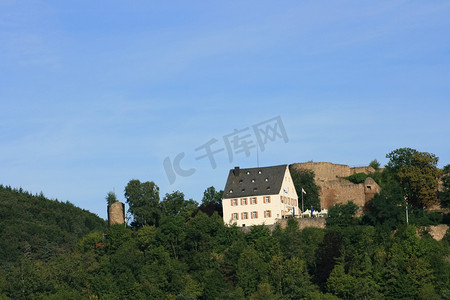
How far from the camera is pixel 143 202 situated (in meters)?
94.8

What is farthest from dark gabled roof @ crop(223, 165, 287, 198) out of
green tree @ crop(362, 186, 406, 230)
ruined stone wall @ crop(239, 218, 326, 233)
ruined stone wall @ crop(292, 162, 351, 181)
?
green tree @ crop(362, 186, 406, 230)

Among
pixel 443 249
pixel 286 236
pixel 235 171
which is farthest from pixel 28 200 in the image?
pixel 443 249

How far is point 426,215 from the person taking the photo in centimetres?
8612

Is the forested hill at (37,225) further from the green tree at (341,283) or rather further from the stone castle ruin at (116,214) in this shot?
the green tree at (341,283)

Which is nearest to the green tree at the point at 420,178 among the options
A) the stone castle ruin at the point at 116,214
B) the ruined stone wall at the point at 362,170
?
the ruined stone wall at the point at 362,170

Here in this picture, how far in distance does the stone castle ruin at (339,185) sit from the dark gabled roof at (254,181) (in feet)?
19.7

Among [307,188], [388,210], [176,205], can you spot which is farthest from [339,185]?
[176,205]

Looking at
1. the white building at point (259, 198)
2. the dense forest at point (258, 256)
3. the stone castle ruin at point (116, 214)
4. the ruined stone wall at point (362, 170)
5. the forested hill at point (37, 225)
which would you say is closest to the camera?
the dense forest at point (258, 256)

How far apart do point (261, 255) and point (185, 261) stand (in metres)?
8.08

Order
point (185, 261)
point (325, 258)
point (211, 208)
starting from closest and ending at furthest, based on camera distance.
A: point (325, 258) < point (185, 261) < point (211, 208)

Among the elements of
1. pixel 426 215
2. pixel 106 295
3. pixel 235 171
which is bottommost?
pixel 106 295

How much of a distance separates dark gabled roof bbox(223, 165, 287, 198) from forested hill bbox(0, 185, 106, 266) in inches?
910

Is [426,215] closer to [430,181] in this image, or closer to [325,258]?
[430,181]

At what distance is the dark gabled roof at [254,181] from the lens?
303 feet
